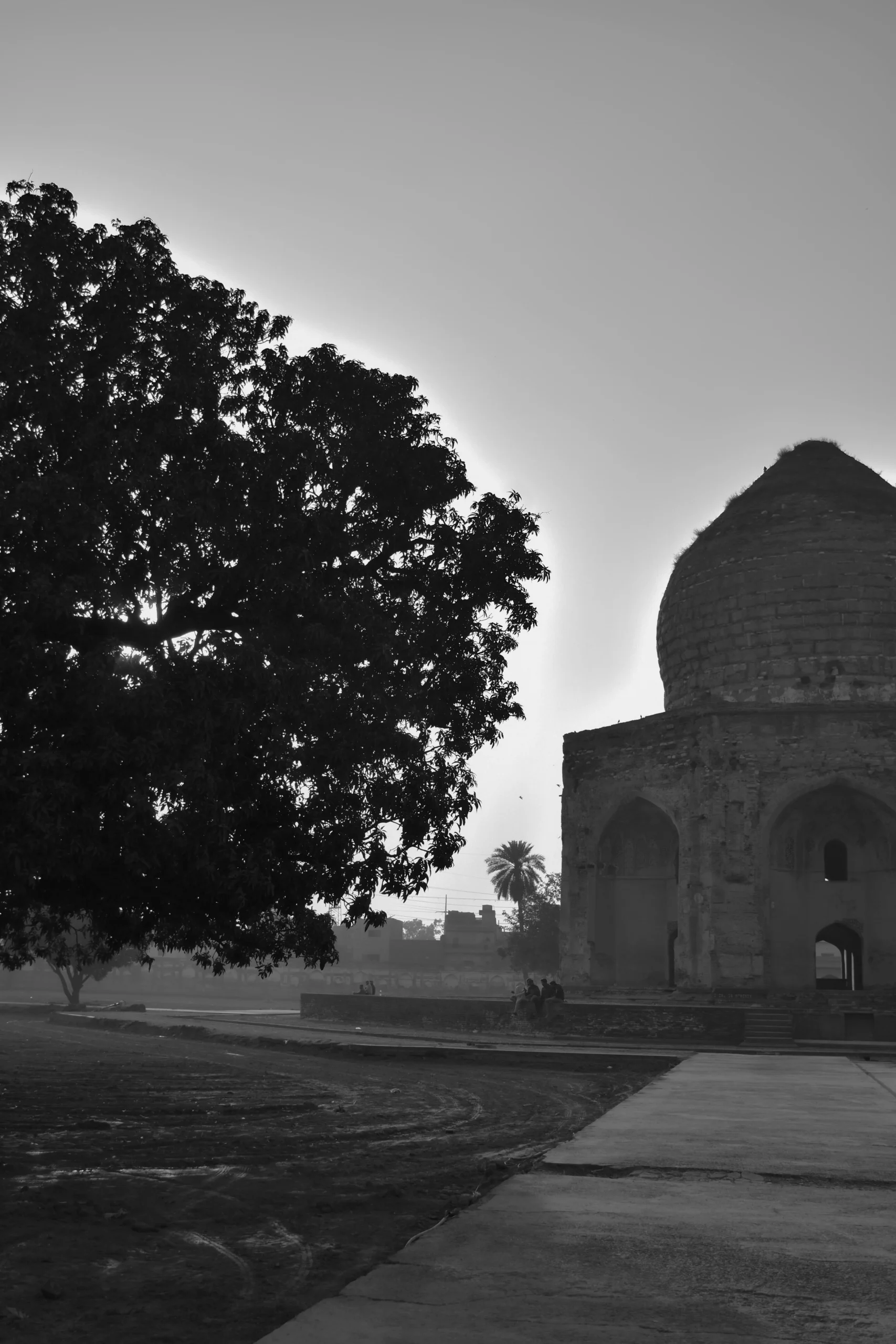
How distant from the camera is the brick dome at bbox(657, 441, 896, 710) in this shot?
93.7ft

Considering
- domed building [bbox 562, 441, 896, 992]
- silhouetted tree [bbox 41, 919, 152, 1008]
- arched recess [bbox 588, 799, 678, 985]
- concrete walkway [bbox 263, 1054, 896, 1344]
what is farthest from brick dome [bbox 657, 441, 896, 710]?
concrete walkway [bbox 263, 1054, 896, 1344]

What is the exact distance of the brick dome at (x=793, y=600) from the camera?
93.7ft

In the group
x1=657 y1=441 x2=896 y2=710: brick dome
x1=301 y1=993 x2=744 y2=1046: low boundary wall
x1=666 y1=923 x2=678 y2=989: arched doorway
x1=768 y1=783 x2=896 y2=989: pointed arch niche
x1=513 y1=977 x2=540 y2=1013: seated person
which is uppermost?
x1=657 y1=441 x2=896 y2=710: brick dome

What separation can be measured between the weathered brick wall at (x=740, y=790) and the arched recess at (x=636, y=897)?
1634 mm

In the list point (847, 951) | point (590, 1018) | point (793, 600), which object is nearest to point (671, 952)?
point (847, 951)

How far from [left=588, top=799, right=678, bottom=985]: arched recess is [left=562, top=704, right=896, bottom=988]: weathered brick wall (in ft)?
5.36

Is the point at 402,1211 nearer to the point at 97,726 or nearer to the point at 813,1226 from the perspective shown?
the point at 813,1226

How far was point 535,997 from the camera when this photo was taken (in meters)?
25.7

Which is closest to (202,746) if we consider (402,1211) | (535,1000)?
(402,1211)

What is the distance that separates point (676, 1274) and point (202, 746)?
6464mm

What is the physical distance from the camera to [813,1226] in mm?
4023

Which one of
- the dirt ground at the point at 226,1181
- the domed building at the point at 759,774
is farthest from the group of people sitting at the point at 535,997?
the dirt ground at the point at 226,1181

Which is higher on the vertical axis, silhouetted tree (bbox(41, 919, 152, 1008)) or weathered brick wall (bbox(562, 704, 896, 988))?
weathered brick wall (bbox(562, 704, 896, 988))

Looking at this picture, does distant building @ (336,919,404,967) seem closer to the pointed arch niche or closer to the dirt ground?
the pointed arch niche
